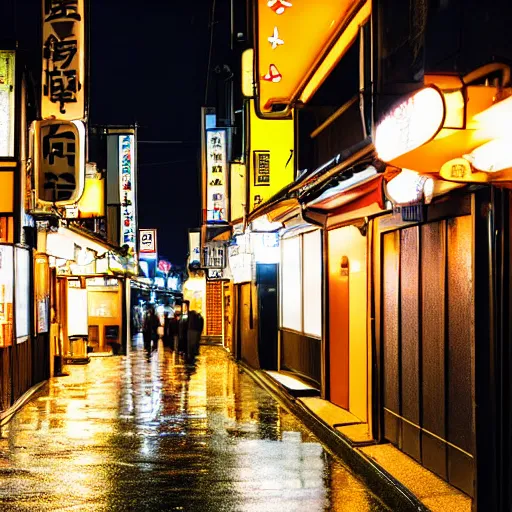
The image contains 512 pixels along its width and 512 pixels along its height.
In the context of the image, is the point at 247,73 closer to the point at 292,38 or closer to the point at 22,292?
the point at 292,38

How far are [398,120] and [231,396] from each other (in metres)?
13.4

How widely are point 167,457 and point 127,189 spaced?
25464 millimetres

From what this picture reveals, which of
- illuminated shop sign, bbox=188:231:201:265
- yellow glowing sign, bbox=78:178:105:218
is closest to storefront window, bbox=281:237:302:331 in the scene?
yellow glowing sign, bbox=78:178:105:218

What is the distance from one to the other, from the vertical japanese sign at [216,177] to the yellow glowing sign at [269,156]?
28.5 feet

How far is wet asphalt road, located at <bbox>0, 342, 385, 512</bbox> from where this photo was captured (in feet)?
31.2

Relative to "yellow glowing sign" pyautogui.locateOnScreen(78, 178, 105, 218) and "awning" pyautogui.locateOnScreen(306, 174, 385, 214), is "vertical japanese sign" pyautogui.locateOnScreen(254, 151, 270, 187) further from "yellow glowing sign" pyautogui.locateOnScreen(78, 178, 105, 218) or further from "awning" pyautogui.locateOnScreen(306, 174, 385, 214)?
"awning" pyautogui.locateOnScreen(306, 174, 385, 214)

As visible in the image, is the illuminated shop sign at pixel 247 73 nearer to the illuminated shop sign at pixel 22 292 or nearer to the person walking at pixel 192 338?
the illuminated shop sign at pixel 22 292

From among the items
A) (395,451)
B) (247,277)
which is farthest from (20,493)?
(247,277)

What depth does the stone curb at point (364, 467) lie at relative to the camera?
8883mm

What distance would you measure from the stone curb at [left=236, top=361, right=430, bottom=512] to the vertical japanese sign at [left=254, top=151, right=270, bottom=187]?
8.09 meters

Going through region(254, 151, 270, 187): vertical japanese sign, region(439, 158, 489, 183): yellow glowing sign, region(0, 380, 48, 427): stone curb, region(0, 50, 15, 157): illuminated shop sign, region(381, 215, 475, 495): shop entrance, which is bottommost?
region(0, 380, 48, 427): stone curb

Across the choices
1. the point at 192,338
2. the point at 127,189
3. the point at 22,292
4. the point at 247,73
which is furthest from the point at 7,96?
the point at 127,189

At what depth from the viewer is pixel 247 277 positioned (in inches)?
1027

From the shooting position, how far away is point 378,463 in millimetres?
10398
